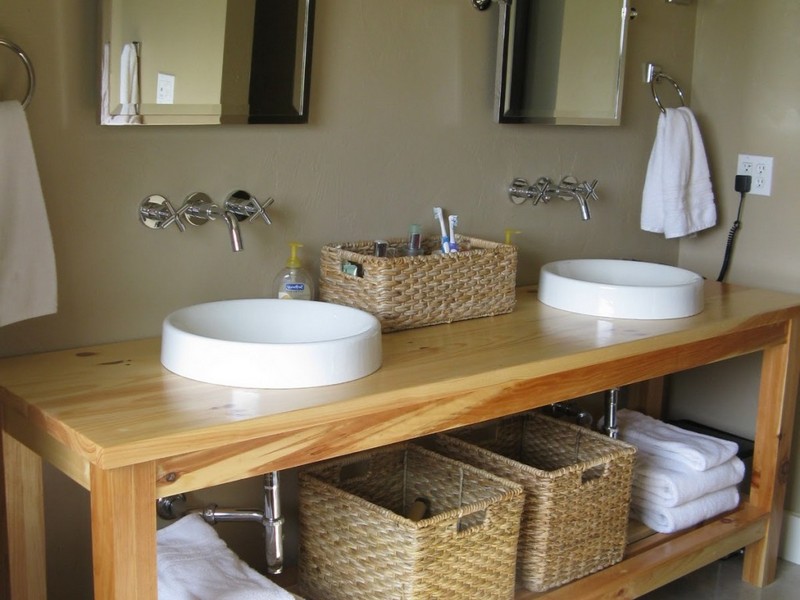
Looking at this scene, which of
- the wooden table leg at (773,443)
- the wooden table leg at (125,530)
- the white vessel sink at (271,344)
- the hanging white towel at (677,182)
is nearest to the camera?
the wooden table leg at (125,530)

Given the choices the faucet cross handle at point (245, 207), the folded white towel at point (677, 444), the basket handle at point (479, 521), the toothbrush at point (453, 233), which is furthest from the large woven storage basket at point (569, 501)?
the faucet cross handle at point (245, 207)

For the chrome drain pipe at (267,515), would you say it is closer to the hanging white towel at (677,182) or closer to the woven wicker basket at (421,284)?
the woven wicker basket at (421,284)

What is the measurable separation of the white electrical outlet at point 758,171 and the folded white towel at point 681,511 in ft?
2.72

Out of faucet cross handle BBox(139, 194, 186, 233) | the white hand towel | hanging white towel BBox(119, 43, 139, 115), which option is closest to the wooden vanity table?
the white hand towel

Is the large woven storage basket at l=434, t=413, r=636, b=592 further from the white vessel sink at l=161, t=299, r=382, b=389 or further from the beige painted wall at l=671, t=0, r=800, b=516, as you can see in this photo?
the beige painted wall at l=671, t=0, r=800, b=516

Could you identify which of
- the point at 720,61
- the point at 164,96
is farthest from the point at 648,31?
the point at 164,96

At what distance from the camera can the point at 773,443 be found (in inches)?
103

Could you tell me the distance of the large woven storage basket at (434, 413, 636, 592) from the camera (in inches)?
83.7

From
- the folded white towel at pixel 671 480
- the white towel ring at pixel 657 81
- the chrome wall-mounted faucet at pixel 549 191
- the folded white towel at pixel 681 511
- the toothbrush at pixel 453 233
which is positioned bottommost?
the folded white towel at pixel 681 511

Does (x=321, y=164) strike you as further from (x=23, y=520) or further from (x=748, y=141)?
(x=748, y=141)

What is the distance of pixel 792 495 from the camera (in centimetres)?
288

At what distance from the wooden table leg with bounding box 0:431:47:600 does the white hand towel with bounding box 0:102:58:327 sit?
233 mm

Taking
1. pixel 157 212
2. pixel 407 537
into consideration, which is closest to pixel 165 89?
pixel 157 212

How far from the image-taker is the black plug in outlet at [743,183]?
2.86 meters
